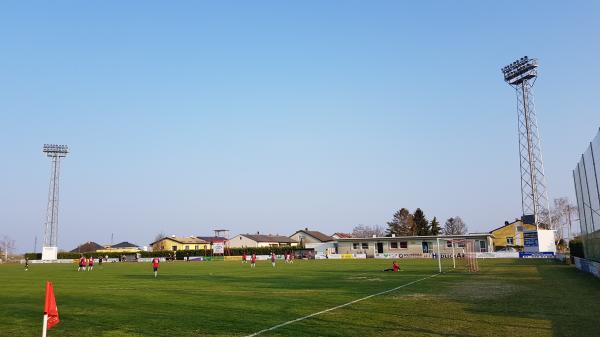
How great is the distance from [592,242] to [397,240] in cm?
6153

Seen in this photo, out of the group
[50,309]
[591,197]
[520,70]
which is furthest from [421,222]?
[50,309]

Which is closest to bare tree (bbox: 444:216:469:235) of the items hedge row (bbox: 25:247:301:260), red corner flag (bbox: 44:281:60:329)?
hedge row (bbox: 25:247:301:260)

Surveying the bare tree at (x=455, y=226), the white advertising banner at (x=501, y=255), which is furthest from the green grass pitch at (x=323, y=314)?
the bare tree at (x=455, y=226)

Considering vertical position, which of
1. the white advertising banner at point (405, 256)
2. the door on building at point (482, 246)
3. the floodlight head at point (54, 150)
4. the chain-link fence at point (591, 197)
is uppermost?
A: the floodlight head at point (54, 150)

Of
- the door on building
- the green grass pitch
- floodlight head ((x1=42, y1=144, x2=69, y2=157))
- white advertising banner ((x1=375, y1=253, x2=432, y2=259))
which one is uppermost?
floodlight head ((x1=42, y1=144, x2=69, y2=157))

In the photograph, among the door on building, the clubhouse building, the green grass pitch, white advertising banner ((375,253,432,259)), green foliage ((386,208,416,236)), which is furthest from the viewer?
green foliage ((386,208,416,236))

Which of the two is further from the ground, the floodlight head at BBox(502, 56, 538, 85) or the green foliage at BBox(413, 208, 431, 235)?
the floodlight head at BBox(502, 56, 538, 85)

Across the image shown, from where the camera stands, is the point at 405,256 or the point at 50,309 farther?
the point at 405,256

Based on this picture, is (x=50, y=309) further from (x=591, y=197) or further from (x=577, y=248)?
(x=577, y=248)

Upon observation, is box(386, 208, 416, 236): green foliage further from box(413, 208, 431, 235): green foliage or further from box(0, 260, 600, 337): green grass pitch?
box(0, 260, 600, 337): green grass pitch

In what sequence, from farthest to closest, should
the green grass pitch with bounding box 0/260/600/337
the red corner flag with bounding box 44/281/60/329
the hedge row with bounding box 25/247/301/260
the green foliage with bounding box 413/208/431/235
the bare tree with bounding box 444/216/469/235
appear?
the bare tree with bounding box 444/216/469/235 → the green foliage with bounding box 413/208/431/235 → the hedge row with bounding box 25/247/301/260 → the green grass pitch with bounding box 0/260/600/337 → the red corner flag with bounding box 44/281/60/329

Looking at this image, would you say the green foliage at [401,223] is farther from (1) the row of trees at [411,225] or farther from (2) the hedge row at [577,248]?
(2) the hedge row at [577,248]

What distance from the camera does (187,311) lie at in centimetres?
1702

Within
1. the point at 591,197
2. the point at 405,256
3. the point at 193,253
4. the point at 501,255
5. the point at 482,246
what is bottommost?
the point at 405,256
